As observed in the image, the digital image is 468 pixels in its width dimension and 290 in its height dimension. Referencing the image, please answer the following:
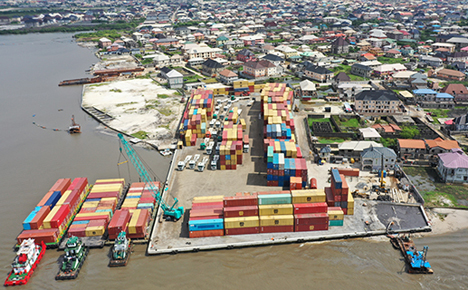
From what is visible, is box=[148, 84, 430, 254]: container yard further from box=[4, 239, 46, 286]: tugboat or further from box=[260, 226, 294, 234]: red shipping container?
box=[4, 239, 46, 286]: tugboat

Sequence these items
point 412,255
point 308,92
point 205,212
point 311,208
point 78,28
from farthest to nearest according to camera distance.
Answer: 1. point 78,28
2. point 308,92
3. point 205,212
4. point 311,208
5. point 412,255

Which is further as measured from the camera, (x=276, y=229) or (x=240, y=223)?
(x=276, y=229)

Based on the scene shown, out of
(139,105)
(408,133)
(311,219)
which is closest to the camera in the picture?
(311,219)

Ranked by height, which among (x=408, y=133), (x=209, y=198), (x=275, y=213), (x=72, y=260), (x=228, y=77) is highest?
(x=228, y=77)

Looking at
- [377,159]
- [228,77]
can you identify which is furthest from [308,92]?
[377,159]

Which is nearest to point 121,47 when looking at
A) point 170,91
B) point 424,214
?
point 170,91

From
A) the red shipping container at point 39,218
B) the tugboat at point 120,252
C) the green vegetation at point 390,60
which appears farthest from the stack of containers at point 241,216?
the green vegetation at point 390,60

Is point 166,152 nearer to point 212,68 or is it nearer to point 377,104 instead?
point 377,104

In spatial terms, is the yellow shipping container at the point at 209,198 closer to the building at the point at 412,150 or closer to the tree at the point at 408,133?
the building at the point at 412,150
